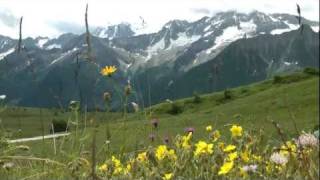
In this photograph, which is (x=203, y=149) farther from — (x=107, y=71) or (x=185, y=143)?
(x=107, y=71)

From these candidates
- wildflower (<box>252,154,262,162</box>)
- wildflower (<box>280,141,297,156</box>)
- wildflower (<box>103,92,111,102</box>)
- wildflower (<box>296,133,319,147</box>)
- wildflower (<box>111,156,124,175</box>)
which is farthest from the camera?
wildflower (<box>111,156,124,175</box>)

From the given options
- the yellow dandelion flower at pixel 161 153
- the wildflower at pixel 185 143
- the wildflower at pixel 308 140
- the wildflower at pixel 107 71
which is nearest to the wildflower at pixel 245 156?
the wildflower at pixel 185 143

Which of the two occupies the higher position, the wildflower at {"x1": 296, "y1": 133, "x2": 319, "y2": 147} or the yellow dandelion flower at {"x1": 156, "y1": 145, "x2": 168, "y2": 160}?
the wildflower at {"x1": 296, "y1": 133, "x2": 319, "y2": 147}

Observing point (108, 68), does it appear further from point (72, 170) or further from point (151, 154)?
point (72, 170)

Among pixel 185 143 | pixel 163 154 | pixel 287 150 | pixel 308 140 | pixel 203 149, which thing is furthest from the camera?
pixel 185 143

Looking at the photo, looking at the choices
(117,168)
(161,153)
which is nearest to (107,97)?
(161,153)

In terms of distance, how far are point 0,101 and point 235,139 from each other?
185cm

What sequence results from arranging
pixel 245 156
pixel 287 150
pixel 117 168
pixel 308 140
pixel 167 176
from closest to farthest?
pixel 287 150 < pixel 308 140 < pixel 167 176 < pixel 245 156 < pixel 117 168

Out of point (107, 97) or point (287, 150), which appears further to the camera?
point (107, 97)

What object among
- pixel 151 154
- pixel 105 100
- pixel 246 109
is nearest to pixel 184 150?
pixel 151 154

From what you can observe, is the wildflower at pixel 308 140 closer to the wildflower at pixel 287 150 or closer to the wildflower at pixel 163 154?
the wildflower at pixel 287 150

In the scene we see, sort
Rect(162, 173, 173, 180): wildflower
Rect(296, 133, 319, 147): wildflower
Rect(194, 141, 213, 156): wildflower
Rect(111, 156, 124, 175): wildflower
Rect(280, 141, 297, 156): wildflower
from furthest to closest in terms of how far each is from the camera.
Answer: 1. Rect(111, 156, 124, 175): wildflower
2. Rect(194, 141, 213, 156): wildflower
3. Rect(162, 173, 173, 180): wildflower
4. Rect(296, 133, 319, 147): wildflower
5. Rect(280, 141, 297, 156): wildflower

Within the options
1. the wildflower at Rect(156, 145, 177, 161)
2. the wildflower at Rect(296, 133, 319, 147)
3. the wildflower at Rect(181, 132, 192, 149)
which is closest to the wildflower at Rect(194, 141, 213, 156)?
the wildflower at Rect(181, 132, 192, 149)

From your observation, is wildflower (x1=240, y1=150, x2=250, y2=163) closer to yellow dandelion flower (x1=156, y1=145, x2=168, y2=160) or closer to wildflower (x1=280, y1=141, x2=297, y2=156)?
wildflower (x1=280, y1=141, x2=297, y2=156)
